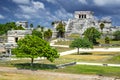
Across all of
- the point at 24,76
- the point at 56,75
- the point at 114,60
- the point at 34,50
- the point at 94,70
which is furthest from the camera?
the point at 114,60

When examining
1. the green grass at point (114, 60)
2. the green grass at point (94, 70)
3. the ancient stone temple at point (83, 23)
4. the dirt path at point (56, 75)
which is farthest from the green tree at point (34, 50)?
the ancient stone temple at point (83, 23)

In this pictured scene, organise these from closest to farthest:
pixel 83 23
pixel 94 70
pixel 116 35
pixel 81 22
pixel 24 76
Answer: pixel 24 76
pixel 94 70
pixel 116 35
pixel 83 23
pixel 81 22

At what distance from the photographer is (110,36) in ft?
484

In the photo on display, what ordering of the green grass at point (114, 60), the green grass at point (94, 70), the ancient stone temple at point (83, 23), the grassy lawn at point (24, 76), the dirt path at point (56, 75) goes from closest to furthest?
the grassy lawn at point (24, 76) < the dirt path at point (56, 75) < the green grass at point (94, 70) < the green grass at point (114, 60) < the ancient stone temple at point (83, 23)

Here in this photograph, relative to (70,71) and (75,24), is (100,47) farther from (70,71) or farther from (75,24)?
(70,71)

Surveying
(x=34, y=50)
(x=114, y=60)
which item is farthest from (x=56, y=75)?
(x=114, y=60)

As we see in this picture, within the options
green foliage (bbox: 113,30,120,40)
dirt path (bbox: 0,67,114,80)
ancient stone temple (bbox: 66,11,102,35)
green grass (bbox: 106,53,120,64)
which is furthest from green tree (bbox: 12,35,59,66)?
ancient stone temple (bbox: 66,11,102,35)

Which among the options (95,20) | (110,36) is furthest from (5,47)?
(95,20)

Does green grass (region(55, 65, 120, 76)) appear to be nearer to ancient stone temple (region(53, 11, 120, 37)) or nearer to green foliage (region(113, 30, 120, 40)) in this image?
green foliage (region(113, 30, 120, 40))

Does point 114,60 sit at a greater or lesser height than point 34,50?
lesser

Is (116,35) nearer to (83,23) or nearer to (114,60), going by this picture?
(83,23)

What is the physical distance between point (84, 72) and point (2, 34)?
10912cm

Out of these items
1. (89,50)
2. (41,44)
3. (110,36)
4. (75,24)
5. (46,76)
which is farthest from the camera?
(75,24)

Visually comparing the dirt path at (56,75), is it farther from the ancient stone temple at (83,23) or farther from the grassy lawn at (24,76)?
the ancient stone temple at (83,23)
